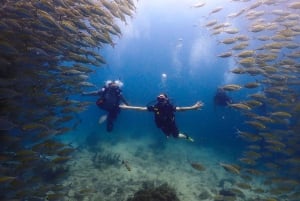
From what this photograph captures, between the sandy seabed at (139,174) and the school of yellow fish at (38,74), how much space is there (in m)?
2.05

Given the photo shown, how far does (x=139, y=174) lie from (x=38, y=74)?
8.46 metres

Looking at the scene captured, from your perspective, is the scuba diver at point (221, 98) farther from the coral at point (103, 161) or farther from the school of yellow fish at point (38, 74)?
the school of yellow fish at point (38, 74)

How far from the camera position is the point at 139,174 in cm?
1532

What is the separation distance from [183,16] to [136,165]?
50934 millimetres

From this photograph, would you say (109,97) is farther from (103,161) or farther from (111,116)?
(103,161)

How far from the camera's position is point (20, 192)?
24.8 ft

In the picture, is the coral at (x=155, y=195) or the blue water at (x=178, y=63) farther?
the blue water at (x=178, y=63)

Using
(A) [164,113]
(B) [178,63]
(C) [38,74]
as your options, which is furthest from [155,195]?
(B) [178,63]

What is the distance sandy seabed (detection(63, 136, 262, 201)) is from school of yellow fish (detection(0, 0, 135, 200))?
6.74ft

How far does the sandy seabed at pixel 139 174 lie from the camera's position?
→ 42.2 feet

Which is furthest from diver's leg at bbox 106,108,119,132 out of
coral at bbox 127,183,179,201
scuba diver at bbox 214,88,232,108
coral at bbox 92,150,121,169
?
scuba diver at bbox 214,88,232,108

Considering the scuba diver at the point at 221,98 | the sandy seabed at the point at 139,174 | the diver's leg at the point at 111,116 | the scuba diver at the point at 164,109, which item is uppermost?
the scuba diver at the point at 221,98

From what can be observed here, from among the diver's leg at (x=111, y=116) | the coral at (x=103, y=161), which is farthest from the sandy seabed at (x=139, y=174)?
the diver's leg at (x=111, y=116)

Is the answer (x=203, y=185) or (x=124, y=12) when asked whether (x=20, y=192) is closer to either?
(x=124, y=12)
